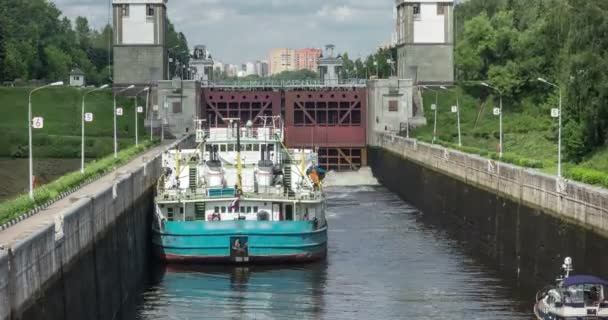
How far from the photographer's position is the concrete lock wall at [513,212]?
35.7m

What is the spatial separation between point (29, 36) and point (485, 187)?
4118 inches

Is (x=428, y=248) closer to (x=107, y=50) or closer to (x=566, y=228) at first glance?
(x=566, y=228)

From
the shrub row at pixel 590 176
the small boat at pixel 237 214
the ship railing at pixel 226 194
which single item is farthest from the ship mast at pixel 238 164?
the shrub row at pixel 590 176

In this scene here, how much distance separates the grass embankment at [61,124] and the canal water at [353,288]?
1559 inches

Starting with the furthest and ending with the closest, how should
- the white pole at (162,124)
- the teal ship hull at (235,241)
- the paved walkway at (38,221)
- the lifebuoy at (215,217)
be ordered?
the white pole at (162,124) < the lifebuoy at (215,217) < the teal ship hull at (235,241) < the paved walkway at (38,221)

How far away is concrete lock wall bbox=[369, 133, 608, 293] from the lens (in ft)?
117

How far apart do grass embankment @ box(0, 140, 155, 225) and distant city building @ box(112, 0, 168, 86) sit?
34193 millimetres

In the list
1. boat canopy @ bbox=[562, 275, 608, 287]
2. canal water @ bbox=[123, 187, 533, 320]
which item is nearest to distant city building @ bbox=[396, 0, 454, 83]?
canal water @ bbox=[123, 187, 533, 320]

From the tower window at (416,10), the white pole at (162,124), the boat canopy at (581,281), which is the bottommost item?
the boat canopy at (581,281)

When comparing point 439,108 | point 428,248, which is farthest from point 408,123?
point 428,248

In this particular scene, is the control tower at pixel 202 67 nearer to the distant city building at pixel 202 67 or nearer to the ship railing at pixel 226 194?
the distant city building at pixel 202 67

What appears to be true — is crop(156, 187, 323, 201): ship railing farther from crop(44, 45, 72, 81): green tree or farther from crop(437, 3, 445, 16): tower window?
crop(44, 45, 72, 81): green tree

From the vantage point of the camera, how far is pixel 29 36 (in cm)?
14975

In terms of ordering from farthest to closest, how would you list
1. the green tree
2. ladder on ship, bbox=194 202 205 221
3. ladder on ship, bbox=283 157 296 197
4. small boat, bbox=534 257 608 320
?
the green tree
ladder on ship, bbox=283 157 296 197
ladder on ship, bbox=194 202 205 221
small boat, bbox=534 257 608 320
